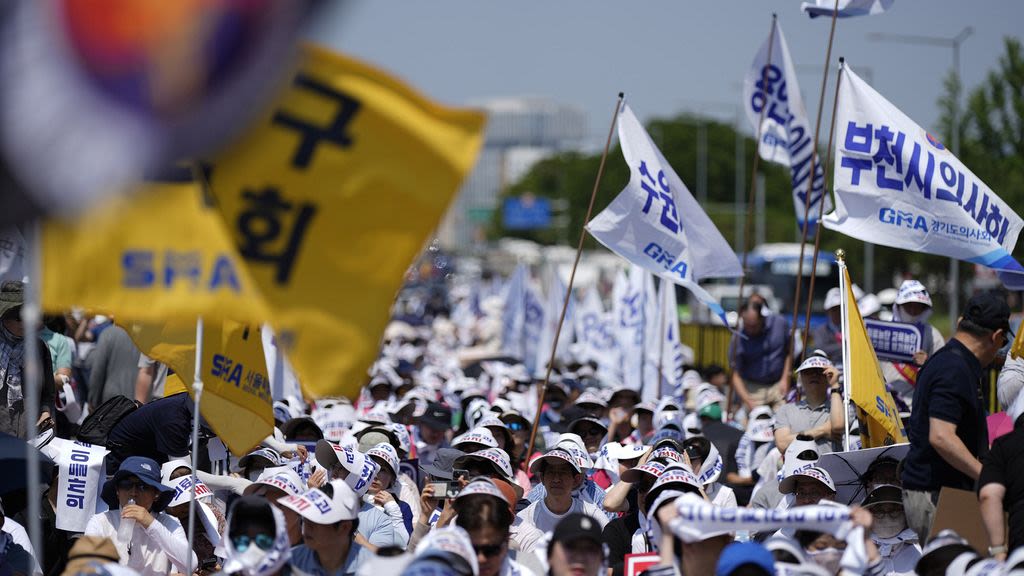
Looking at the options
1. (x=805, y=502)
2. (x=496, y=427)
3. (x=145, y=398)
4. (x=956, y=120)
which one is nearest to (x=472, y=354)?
(x=956, y=120)

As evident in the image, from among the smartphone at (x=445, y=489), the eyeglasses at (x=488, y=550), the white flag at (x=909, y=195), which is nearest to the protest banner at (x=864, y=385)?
the white flag at (x=909, y=195)

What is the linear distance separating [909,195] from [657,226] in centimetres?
195

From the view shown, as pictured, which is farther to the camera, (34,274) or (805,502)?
(805,502)

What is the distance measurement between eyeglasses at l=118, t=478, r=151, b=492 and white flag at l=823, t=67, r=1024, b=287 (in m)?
5.04

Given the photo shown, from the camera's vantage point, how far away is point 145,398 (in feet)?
41.5

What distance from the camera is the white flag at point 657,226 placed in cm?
1152

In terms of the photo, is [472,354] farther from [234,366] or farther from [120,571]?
[120,571]

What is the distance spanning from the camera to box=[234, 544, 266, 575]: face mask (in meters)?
6.00

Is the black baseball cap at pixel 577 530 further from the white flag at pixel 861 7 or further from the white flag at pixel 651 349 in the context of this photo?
the white flag at pixel 651 349

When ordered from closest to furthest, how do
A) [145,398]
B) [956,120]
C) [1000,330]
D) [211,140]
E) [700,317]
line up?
[211,140], [1000,330], [145,398], [956,120], [700,317]

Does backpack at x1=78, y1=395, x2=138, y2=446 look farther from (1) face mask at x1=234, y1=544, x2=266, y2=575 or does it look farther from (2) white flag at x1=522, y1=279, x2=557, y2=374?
(2) white flag at x1=522, y1=279, x2=557, y2=374

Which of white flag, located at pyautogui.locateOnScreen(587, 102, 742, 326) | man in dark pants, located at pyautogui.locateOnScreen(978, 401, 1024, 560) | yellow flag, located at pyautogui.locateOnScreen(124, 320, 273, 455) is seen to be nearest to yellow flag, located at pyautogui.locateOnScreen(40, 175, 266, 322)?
yellow flag, located at pyautogui.locateOnScreen(124, 320, 273, 455)

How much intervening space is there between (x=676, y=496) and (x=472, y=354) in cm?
1977

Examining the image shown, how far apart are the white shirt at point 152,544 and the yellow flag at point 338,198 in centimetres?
257
